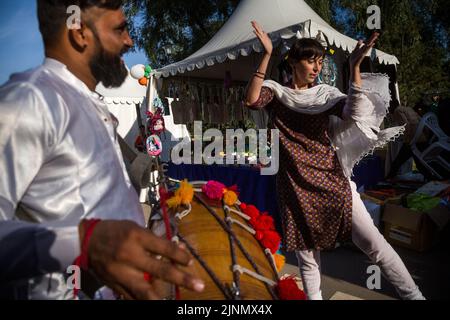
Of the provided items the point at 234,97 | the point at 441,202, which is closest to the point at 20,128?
the point at 441,202

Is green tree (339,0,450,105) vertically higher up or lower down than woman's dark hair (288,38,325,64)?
higher up

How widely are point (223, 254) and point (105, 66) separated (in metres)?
0.83

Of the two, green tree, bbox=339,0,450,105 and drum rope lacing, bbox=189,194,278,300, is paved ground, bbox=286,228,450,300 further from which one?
green tree, bbox=339,0,450,105

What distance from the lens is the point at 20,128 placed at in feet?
2.56

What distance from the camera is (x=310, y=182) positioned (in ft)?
7.59

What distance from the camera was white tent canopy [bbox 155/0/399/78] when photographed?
5504 mm

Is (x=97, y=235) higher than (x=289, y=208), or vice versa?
(x=97, y=235)

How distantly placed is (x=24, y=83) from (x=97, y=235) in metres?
0.46

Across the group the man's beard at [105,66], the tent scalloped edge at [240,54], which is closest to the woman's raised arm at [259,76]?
the man's beard at [105,66]

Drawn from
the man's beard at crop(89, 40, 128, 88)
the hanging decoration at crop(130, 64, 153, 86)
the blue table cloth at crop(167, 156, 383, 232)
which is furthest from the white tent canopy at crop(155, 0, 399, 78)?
the man's beard at crop(89, 40, 128, 88)

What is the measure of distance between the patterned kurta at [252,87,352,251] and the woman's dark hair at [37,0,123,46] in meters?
1.42

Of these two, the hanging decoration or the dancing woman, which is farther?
the hanging decoration

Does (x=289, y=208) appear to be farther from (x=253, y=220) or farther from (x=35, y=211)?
(x=35, y=211)

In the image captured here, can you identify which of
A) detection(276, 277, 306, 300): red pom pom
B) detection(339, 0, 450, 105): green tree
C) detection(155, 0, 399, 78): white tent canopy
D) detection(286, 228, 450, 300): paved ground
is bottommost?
detection(286, 228, 450, 300): paved ground
